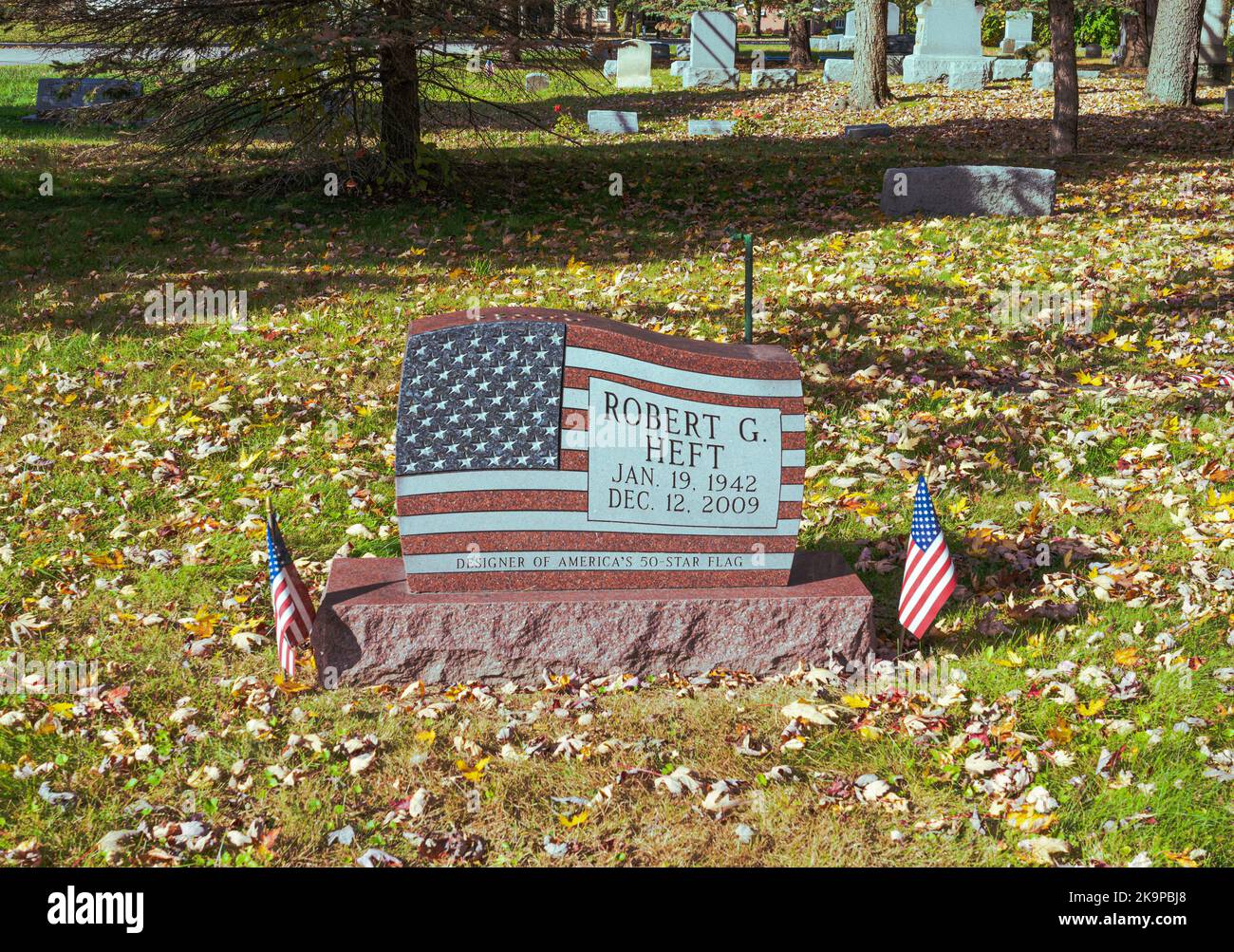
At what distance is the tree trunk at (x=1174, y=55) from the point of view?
66.3 ft

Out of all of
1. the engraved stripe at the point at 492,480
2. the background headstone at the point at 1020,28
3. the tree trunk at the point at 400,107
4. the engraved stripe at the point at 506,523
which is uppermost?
the background headstone at the point at 1020,28

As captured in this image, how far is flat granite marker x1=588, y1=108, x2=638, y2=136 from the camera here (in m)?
20.3

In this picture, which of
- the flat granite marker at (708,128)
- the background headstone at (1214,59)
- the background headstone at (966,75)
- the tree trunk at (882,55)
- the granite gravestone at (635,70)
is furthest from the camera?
the granite gravestone at (635,70)

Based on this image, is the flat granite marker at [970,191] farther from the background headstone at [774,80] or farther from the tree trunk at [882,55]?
the background headstone at [774,80]

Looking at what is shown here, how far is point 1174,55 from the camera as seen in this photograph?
827 inches

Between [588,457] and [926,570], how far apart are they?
66.0 inches

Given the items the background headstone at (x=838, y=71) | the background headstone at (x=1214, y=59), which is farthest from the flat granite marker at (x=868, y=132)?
the background headstone at (x=1214, y=59)

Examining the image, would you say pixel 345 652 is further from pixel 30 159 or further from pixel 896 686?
pixel 30 159

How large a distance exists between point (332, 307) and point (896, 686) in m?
7.05

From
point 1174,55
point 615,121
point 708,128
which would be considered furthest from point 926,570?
point 1174,55

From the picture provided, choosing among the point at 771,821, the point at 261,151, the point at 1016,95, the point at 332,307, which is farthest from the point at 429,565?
the point at 1016,95

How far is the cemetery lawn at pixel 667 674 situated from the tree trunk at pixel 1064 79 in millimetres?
2482

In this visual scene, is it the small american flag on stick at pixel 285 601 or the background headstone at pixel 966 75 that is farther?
the background headstone at pixel 966 75

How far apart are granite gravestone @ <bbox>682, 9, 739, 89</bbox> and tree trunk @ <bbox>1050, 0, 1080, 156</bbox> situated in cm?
1202
